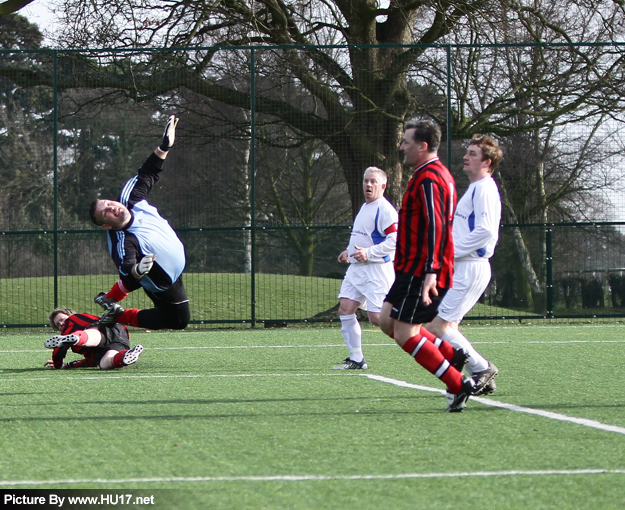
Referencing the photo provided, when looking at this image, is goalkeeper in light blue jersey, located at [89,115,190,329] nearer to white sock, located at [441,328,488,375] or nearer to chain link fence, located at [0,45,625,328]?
white sock, located at [441,328,488,375]

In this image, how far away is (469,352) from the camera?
5.78m

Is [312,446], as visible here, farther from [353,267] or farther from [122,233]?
[353,267]

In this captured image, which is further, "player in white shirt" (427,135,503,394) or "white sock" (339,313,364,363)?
"white sock" (339,313,364,363)

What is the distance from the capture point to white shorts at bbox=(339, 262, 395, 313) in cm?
768

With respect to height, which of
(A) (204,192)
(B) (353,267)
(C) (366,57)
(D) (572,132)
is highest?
(C) (366,57)

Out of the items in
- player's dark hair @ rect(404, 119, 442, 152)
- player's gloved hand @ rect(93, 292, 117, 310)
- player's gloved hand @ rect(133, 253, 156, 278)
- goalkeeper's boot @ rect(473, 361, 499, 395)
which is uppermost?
player's dark hair @ rect(404, 119, 442, 152)

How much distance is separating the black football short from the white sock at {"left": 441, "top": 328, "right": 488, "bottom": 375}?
3.32 ft

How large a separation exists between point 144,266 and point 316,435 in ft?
8.13

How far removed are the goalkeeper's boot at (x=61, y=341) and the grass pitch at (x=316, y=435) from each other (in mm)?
267

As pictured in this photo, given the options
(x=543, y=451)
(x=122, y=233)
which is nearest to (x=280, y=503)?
(x=543, y=451)

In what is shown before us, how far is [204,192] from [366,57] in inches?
137

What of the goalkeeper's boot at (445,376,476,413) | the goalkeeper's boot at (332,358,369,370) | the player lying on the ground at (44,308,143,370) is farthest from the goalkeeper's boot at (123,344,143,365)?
the goalkeeper's boot at (445,376,476,413)

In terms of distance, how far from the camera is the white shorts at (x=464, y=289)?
5840mm

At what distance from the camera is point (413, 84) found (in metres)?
13.9
